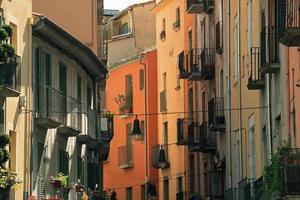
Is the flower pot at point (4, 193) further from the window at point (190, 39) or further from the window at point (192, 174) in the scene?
the window at point (190, 39)

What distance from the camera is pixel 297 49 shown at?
31312mm

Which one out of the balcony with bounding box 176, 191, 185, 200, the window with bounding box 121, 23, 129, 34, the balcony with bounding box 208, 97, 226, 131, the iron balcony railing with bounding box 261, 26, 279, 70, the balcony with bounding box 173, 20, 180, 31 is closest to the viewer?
the iron balcony railing with bounding box 261, 26, 279, 70

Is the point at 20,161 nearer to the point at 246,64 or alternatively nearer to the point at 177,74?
the point at 246,64

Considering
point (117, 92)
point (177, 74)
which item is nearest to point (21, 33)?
point (177, 74)

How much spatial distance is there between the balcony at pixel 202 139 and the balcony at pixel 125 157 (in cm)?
1519

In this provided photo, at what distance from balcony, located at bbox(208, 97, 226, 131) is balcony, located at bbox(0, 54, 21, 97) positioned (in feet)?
44.7

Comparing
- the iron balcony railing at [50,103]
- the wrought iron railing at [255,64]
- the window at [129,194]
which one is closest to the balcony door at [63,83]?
the iron balcony railing at [50,103]

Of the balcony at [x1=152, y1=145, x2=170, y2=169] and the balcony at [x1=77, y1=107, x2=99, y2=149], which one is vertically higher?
the balcony at [x1=77, y1=107, x2=99, y2=149]

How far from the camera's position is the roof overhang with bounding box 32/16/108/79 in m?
40.5

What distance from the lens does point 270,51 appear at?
3506 cm

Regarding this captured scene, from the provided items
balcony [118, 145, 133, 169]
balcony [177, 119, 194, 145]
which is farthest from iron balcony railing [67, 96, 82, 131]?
balcony [118, 145, 133, 169]

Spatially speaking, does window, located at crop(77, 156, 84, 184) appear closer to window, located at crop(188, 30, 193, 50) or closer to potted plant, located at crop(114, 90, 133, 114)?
window, located at crop(188, 30, 193, 50)

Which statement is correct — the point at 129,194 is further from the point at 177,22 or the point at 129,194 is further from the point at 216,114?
the point at 216,114

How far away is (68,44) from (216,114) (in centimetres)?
875
